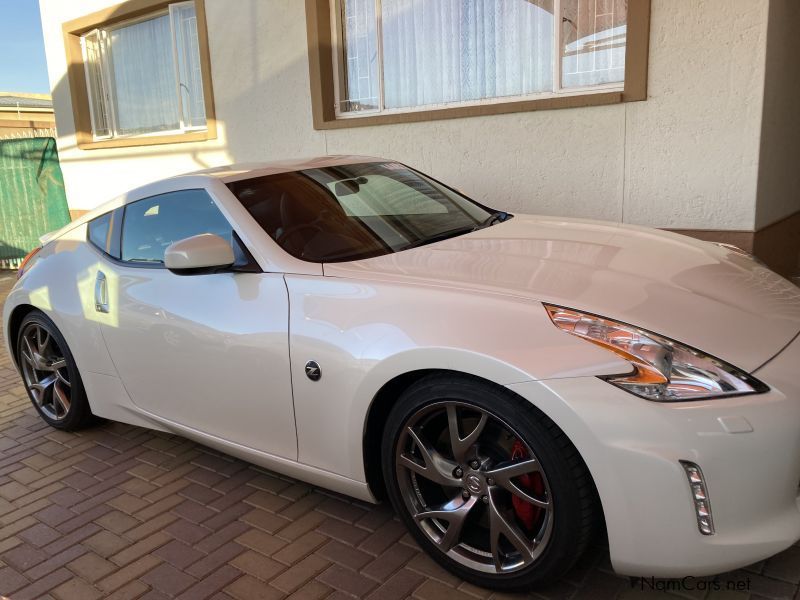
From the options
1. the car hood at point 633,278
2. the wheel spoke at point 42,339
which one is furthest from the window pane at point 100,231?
the car hood at point 633,278

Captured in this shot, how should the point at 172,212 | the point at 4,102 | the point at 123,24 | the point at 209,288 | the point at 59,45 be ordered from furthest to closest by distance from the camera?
the point at 4,102 → the point at 59,45 → the point at 123,24 → the point at 172,212 → the point at 209,288

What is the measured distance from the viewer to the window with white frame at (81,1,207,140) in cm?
938

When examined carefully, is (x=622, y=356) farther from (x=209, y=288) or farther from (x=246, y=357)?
(x=209, y=288)

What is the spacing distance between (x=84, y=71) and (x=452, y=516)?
10912 millimetres

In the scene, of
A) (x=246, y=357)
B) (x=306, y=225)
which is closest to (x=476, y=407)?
(x=246, y=357)

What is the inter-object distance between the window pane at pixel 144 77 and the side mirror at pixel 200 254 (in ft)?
24.9

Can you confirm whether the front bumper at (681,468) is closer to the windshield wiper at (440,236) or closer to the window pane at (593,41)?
the windshield wiper at (440,236)

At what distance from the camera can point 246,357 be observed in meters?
2.88

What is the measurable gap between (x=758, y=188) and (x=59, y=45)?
1048 cm

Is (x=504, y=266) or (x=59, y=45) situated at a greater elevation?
(x=59, y=45)

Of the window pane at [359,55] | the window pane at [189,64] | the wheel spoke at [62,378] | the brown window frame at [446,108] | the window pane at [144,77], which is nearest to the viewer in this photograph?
the wheel spoke at [62,378]

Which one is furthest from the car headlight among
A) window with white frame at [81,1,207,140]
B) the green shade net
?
the green shade net

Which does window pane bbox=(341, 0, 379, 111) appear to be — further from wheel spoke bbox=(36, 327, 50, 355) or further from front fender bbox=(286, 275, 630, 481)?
front fender bbox=(286, 275, 630, 481)

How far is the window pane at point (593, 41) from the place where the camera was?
18.5 feet
